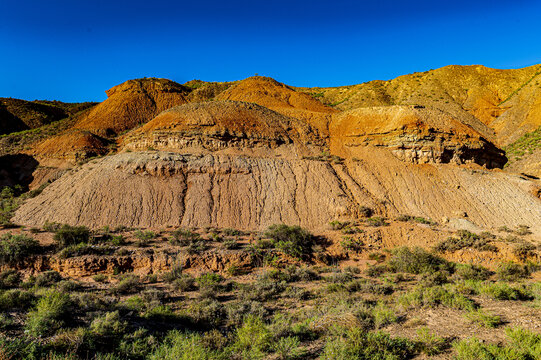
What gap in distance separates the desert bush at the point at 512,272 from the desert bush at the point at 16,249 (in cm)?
2157

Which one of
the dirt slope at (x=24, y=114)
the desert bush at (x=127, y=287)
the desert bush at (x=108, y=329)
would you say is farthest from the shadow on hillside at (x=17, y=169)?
the desert bush at (x=108, y=329)

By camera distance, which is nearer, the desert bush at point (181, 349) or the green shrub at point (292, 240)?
the desert bush at point (181, 349)

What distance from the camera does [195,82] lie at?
6562 cm

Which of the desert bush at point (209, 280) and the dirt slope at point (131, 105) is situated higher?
the dirt slope at point (131, 105)

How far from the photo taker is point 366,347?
19.5ft

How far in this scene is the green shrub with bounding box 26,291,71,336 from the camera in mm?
5965

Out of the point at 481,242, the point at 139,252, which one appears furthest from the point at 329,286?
the point at 481,242

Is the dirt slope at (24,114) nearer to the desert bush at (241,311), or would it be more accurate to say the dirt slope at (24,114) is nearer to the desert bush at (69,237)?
the desert bush at (69,237)

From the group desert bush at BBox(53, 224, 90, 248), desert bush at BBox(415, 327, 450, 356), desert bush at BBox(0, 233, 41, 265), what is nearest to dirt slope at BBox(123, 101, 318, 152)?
desert bush at BBox(53, 224, 90, 248)

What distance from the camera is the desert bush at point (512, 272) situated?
40.5 feet

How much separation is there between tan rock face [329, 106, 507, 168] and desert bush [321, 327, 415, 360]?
74.4 feet

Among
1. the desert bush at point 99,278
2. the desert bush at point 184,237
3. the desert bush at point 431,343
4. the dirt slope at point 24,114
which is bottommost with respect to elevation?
the desert bush at point 99,278

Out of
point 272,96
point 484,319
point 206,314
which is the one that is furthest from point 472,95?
point 206,314

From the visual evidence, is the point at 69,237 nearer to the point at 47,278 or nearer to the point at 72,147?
the point at 47,278
